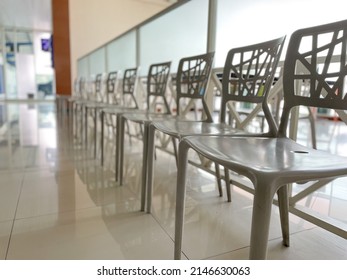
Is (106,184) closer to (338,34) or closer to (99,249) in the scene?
(99,249)

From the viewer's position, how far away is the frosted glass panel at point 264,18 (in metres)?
1.29

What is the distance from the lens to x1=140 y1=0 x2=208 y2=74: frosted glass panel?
2.14 meters

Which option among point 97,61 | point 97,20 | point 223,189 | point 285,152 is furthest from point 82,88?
point 97,20

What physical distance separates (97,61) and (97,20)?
3707 mm

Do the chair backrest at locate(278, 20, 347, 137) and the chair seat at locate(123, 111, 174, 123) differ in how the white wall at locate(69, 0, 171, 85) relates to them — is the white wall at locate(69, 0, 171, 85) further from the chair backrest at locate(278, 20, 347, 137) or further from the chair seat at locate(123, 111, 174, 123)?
the chair backrest at locate(278, 20, 347, 137)

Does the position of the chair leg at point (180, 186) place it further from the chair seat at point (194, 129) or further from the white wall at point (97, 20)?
the white wall at point (97, 20)

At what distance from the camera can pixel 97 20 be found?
8.39 meters

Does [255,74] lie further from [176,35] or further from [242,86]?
[176,35]

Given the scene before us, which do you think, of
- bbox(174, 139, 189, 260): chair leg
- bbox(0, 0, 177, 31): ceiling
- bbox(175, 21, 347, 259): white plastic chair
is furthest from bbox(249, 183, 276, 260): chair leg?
bbox(0, 0, 177, 31): ceiling

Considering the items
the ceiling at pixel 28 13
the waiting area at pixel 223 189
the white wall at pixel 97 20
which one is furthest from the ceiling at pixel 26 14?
the waiting area at pixel 223 189

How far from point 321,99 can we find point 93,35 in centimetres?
846

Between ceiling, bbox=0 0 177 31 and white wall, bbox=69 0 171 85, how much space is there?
1.76 feet
